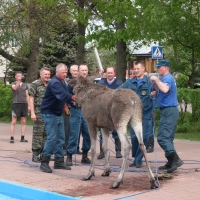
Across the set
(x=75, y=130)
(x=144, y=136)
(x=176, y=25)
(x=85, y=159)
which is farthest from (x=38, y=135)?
(x=176, y=25)

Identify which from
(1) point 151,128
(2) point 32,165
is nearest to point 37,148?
(2) point 32,165

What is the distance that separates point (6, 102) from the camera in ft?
76.5

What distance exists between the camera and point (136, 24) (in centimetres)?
1816

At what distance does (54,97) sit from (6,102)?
1399cm

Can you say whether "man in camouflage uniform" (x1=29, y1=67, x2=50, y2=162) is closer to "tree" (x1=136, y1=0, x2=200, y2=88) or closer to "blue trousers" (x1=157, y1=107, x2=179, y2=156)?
"blue trousers" (x1=157, y1=107, x2=179, y2=156)

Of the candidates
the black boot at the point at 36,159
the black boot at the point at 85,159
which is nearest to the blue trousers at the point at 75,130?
the black boot at the point at 85,159

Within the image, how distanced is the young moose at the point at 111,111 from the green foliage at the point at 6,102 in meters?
14.4

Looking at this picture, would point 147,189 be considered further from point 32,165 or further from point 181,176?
point 32,165

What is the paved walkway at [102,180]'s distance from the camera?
7770mm

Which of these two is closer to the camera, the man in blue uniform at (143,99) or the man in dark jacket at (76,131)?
the man in blue uniform at (143,99)

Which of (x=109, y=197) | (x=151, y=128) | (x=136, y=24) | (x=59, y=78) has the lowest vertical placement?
(x=109, y=197)

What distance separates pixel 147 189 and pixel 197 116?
9656mm

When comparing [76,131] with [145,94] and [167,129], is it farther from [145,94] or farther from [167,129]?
[167,129]

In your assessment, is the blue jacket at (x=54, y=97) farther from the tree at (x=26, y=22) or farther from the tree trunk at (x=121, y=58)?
the tree at (x=26, y=22)
